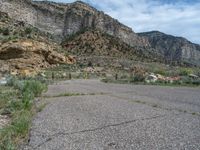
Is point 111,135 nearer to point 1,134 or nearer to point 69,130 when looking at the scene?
point 69,130

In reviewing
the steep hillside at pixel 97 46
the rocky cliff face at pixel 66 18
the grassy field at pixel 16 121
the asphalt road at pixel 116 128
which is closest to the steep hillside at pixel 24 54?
the steep hillside at pixel 97 46

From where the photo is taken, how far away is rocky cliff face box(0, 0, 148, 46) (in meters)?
108

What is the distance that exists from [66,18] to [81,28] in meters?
16.6

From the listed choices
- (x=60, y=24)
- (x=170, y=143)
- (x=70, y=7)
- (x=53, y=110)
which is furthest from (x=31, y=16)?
(x=170, y=143)

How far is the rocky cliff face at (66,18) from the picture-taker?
108438mm

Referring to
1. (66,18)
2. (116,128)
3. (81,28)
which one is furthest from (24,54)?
(66,18)

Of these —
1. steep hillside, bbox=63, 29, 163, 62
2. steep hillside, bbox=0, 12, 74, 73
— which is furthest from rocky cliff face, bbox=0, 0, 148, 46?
steep hillside, bbox=0, 12, 74, 73

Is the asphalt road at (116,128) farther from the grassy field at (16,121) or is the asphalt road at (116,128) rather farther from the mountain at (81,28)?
the mountain at (81,28)

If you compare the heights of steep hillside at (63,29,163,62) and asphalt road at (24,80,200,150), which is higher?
steep hillside at (63,29,163,62)

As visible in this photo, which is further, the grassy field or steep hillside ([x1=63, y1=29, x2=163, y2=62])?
steep hillside ([x1=63, y1=29, x2=163, y2=62])

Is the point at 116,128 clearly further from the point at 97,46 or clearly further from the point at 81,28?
the point at 81,28

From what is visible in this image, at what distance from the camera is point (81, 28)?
4301 inches

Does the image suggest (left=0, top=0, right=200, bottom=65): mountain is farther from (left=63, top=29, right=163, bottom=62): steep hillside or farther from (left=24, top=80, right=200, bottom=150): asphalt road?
(left=24, top=80, right=200, bottom=150): asphalt road

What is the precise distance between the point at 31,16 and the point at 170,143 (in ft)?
329
